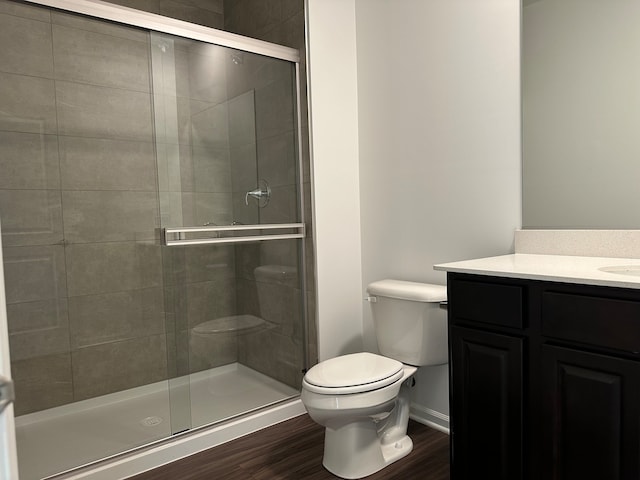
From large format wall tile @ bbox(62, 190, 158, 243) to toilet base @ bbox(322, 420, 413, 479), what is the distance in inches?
50.2

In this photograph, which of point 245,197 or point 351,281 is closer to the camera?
point 245,197

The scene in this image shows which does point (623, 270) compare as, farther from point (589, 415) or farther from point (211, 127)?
point (211, 127)

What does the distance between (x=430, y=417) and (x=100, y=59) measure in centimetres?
234

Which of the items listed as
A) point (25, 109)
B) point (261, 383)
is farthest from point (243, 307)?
point (25, 109)

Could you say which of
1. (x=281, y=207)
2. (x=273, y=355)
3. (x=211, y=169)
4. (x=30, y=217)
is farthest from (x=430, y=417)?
(x=30, y=217)

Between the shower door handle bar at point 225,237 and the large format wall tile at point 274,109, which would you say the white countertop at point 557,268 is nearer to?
the shower door handle bar at point 225,237

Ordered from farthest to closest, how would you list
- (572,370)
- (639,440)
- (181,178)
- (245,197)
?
(245,197) → (181,178) → (572,370) → (639,440)

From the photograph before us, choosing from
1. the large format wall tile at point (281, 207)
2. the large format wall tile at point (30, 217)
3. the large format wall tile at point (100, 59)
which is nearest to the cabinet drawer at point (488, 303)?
the large format wall tile at point (281, 207)

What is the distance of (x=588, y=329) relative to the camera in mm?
1315

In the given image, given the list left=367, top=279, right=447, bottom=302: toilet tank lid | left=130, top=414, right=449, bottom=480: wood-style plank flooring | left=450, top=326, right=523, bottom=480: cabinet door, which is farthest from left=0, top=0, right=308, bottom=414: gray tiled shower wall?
left=450, top=326, right=523, bottom=480: cabinet door

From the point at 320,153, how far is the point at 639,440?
6.10 ft

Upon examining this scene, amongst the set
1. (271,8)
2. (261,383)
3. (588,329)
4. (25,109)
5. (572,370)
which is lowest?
(261,383)

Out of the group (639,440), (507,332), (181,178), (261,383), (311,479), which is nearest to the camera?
(639,440)

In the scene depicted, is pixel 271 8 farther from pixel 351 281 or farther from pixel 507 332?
pixel 507 332
